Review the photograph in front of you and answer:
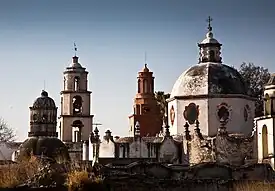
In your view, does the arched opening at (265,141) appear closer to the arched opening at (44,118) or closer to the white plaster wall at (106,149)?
the white plaster wall at (106,149)

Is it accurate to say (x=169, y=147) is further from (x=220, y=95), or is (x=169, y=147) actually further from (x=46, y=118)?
(x=46, y=118)

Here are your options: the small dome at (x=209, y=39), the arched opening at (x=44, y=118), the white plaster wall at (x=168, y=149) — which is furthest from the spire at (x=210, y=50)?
the arched opening at (x=44, y=118)

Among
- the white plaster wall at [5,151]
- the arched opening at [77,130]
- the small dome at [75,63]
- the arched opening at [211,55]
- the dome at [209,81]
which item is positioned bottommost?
the white plaster wall at [5,151]

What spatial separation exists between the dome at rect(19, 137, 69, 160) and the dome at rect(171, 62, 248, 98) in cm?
1285

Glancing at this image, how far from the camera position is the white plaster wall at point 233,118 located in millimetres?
45562

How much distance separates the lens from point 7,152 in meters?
54.5

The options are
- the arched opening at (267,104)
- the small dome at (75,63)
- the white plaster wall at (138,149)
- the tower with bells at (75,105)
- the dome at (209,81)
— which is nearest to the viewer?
the arched opening at (267,104)

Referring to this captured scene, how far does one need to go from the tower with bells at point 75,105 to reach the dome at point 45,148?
19190 mm

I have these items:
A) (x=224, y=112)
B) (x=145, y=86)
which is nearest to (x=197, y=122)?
(x=224, y=112)

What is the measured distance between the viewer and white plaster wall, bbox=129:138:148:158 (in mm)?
44781

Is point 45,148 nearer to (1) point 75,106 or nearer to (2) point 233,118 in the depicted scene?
(2) point 233,118

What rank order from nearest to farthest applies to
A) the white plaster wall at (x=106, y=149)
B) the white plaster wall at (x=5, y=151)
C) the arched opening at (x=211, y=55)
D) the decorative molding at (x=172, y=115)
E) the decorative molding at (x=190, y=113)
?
the white plaster wall at (x=106, y=149), the decorative molding at (x=190, y=113), the decorative molding at (x=172, y=115), the arched opening at (x=211, y=55), the white plaster wall at (x=5, y=151)

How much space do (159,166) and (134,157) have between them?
9.47 meters

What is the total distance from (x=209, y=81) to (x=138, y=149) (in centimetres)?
650
